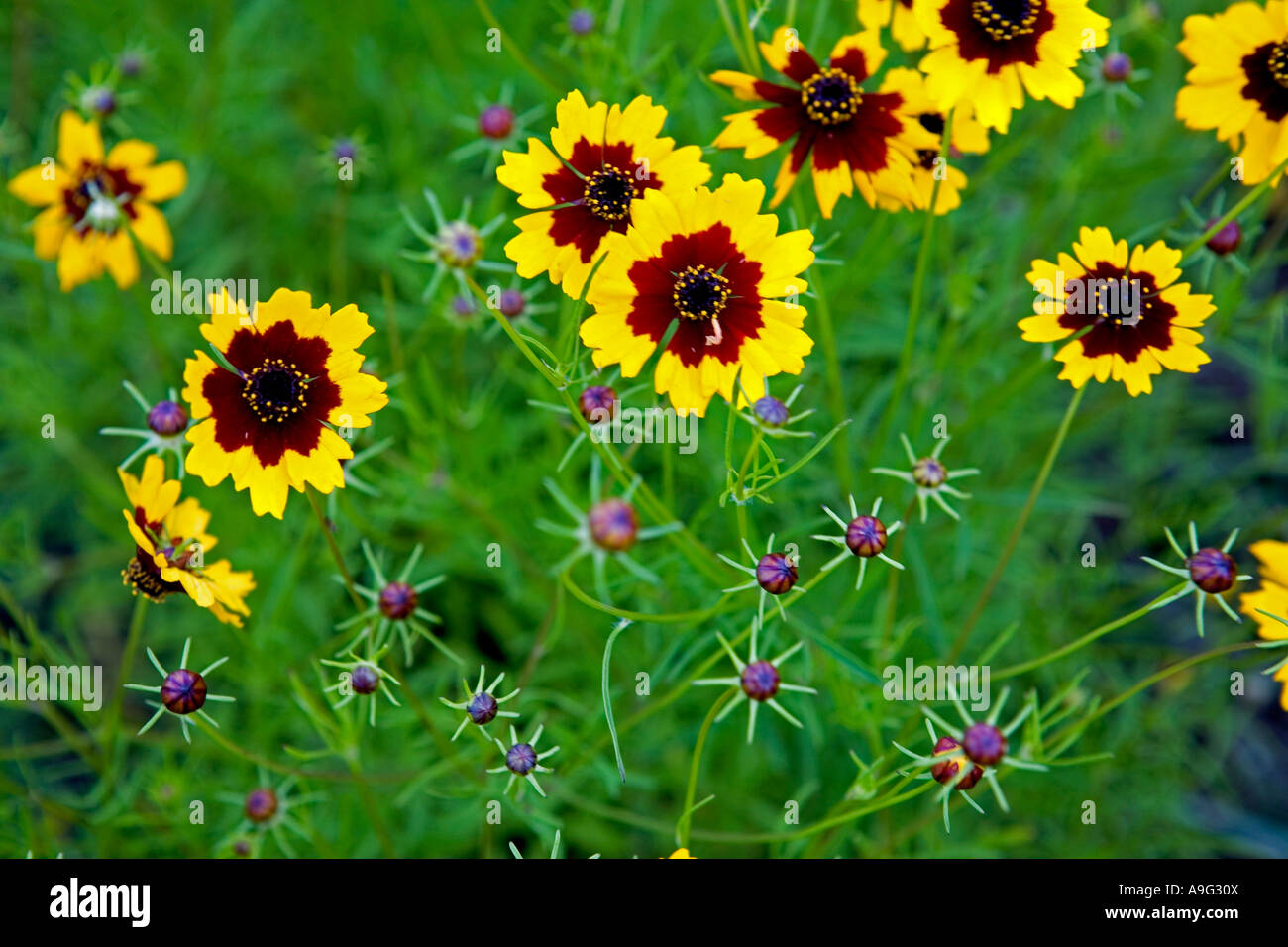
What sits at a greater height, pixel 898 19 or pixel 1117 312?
pixel 898 19

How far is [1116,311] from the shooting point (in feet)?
5.67

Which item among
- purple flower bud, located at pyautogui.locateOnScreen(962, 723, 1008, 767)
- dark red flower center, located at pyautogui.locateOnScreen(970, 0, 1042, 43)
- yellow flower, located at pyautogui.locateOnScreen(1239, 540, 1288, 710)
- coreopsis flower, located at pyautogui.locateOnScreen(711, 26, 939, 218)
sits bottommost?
purple flower bud, located at pyautogui.locateOnScreen(962, 723, 1008, 767)

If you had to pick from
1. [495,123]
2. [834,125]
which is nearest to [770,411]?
[834,125]

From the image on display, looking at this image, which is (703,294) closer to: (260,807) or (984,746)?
(984,746)

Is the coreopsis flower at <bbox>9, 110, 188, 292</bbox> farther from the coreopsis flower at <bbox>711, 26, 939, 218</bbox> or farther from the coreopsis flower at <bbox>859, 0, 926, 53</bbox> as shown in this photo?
the coreopsis flower at <bbox>859, 0, 926, 53</bbox>

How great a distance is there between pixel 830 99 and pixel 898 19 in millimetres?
239

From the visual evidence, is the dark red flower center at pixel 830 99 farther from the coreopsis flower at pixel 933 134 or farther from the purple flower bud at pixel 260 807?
the purple flower bud at pixel 260 807

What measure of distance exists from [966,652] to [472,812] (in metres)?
1.36

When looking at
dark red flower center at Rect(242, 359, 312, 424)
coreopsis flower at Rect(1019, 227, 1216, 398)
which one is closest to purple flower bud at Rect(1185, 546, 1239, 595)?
coreopsis flower at Rect(1019, 227, 1216, 398)

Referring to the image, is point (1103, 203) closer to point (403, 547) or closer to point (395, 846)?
point (403, 547)

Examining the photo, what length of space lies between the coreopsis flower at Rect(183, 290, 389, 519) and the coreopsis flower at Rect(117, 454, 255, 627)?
0.46 feet

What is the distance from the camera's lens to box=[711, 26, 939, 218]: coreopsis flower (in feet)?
5.73
